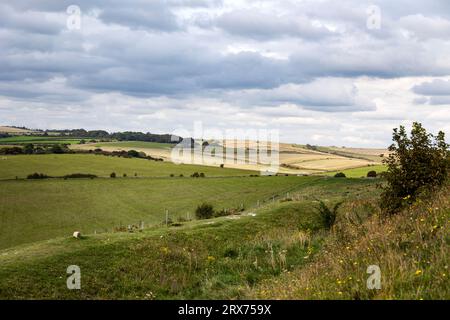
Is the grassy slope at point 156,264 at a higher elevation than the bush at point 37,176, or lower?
higher

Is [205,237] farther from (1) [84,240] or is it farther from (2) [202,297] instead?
(2) [202,297]

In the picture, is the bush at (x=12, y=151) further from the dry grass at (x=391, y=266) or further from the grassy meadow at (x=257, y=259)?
the dry grass at (x=391, y=266)

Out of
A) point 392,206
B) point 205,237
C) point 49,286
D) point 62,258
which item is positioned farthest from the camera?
point 205,237

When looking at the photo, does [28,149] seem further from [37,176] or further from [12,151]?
[37,176]

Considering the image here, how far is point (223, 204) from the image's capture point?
7069 cm

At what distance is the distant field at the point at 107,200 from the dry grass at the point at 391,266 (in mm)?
43482

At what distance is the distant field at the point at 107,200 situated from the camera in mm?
58344

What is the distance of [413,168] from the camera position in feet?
63.8

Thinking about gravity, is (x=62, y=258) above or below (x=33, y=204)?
above

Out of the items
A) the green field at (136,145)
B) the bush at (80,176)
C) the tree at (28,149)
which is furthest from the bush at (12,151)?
the bush at (80,176)

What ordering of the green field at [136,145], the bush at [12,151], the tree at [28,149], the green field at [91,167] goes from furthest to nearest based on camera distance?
1. the green field at [136,145]
2. the tree at [28,149]
3. the bush at [12,151]
4. the green field at [91,167]
